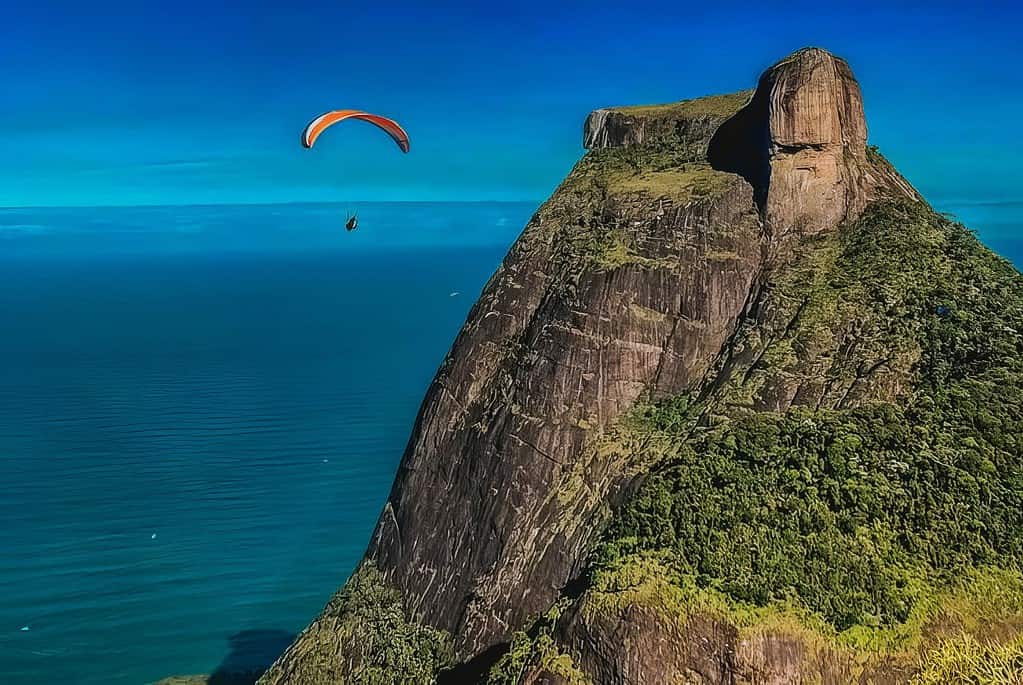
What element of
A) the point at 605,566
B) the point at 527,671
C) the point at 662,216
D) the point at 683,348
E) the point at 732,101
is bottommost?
the point at 527,671

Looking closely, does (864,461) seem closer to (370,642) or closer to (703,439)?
(703,439)

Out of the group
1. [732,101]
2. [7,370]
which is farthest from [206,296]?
[732,101]

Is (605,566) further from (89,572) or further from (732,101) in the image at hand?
(89,572)

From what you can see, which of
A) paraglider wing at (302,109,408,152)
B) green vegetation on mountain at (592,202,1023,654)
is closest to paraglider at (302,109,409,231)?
paraglider wing at (302,109,408,152)

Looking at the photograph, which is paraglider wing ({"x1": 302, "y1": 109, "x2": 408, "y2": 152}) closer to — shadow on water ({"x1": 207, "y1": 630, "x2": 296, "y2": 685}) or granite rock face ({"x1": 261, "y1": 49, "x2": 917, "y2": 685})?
granite rock face ({"x1": 261, "y1": 49, "x2": 917, "y2": 685})

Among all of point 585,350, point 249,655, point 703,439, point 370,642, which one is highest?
point 585,350

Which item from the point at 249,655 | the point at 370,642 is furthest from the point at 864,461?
the point at 249,655

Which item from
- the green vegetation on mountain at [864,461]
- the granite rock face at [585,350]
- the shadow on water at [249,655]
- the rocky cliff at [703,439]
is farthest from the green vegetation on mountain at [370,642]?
the shadow on water at [249,655]
